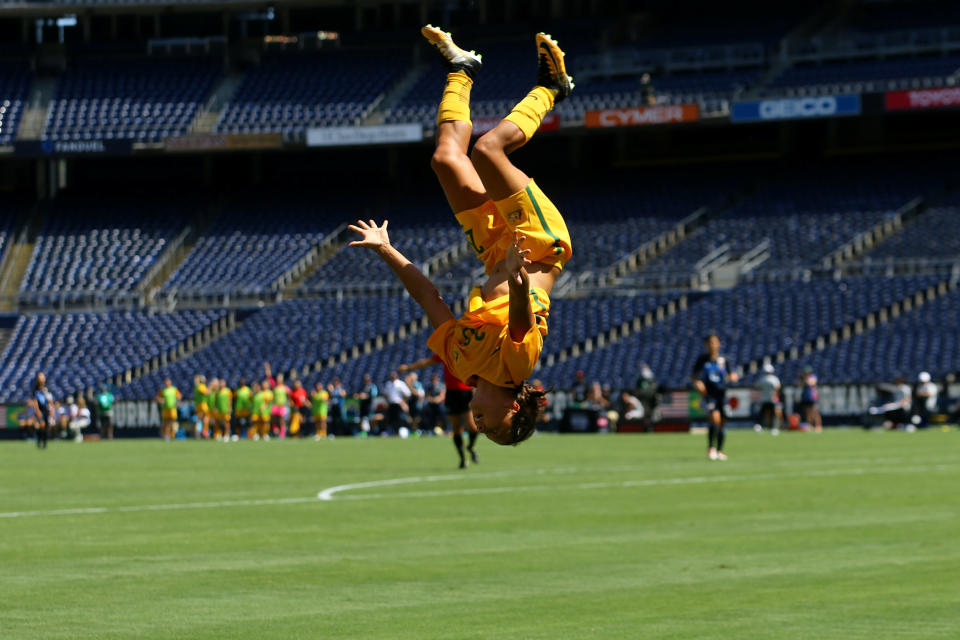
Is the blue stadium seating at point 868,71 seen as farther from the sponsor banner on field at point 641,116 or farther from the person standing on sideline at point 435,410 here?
the person standing on sideline at point 435,410

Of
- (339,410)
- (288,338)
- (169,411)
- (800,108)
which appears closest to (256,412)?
(339,410)

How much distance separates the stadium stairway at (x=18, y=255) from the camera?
201 ft

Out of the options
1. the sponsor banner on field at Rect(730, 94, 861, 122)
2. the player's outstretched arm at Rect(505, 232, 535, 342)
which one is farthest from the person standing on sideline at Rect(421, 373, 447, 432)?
the player's outstretched arm at Rect(505, 232, 535, 342)

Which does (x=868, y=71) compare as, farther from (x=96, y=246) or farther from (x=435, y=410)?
(x=96, y=246)

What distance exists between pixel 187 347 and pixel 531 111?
159 ft

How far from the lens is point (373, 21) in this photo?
69.6 meters

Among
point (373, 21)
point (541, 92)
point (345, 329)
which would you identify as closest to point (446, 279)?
point (345, 329)

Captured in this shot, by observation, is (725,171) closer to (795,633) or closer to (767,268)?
(767,268)

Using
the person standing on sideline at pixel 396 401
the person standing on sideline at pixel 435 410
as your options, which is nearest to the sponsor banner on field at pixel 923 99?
the person standing on sideline at pixel 435 410

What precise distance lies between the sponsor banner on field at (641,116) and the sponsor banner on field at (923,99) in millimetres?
7122

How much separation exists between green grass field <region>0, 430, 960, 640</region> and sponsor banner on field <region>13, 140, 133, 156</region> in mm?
40298

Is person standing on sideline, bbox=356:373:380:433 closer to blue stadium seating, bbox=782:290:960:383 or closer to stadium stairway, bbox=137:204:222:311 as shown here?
blue stadium seating, bbox=782:290:960:383

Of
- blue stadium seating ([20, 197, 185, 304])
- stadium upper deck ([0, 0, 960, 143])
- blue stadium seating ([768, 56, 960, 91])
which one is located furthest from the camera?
blue stadium seating ([20, 197, 185, 304])

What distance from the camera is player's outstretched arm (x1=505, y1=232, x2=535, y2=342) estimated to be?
8.03 metres
